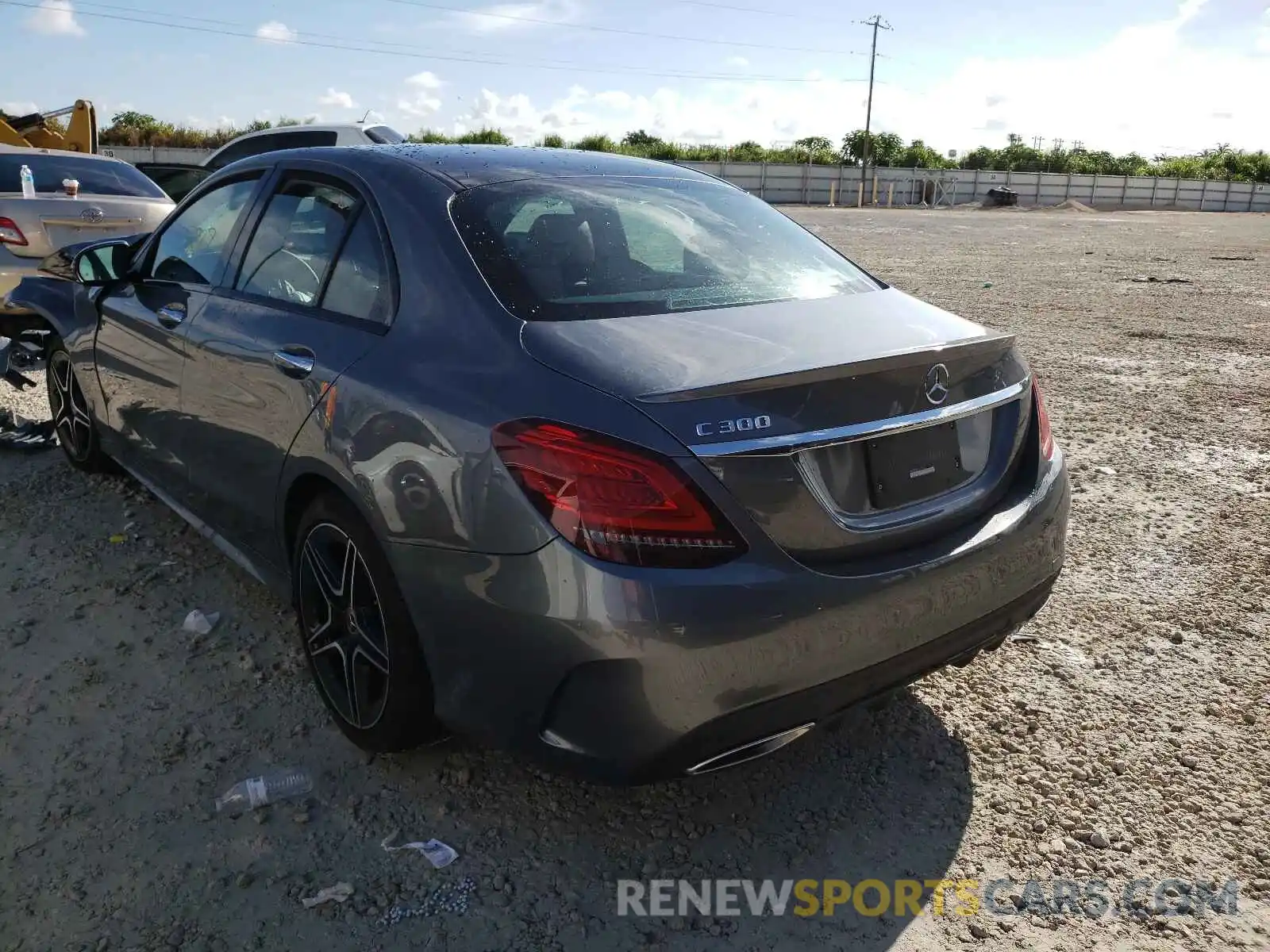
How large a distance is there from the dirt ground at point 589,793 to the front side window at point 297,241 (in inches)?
48.3

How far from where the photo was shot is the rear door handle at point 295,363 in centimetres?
274

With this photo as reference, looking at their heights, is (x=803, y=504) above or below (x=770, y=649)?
above

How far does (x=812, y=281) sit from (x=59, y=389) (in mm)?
3949

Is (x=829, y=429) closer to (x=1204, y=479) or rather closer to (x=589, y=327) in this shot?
(x=589, y=327)

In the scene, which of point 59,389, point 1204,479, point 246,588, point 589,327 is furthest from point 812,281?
point 59,389

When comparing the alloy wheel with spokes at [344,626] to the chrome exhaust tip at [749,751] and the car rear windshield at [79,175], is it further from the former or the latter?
the car rear windshield at [79,175]

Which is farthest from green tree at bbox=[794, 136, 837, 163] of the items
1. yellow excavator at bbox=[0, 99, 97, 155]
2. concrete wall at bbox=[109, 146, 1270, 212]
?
yellow excavator at bbox=[0, 99, 97, 155]

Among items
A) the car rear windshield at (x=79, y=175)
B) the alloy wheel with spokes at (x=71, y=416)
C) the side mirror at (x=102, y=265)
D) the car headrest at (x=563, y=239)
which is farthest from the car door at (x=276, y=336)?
the car rear windshield at (x=79, y=175)

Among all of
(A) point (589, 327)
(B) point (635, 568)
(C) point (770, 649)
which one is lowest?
(C) point (770, 649)

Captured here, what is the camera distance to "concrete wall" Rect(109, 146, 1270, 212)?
59.4 metres

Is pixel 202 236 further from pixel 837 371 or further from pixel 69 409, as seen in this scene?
pixel 837 371

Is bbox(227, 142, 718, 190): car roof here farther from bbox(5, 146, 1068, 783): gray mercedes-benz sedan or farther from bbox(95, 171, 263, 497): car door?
bbox(95, 171, 263, 497): car door

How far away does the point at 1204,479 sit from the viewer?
508cm

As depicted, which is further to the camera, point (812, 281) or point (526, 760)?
point (812, 281)
